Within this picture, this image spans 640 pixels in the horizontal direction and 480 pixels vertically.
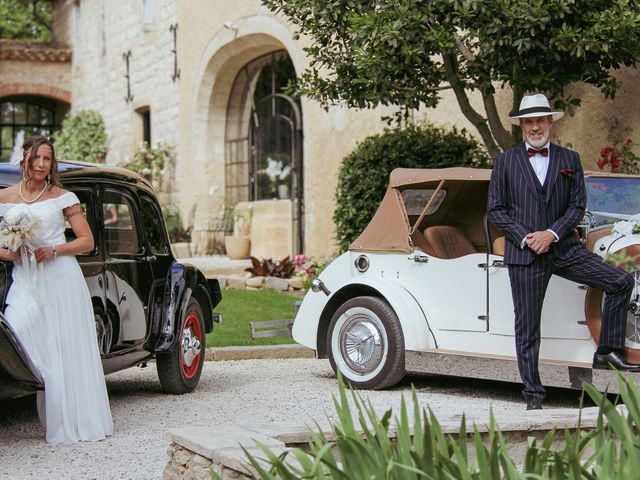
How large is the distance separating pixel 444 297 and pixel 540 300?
97 cm

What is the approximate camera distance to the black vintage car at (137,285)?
6289mm

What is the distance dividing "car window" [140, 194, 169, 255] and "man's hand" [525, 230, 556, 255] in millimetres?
2585

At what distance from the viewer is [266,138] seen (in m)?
18.4

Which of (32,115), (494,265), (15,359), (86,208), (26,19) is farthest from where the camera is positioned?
(26,19)

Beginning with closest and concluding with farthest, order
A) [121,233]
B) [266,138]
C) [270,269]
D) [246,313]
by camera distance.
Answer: [121,233] < [246,313] < [270,269] < [266,138]

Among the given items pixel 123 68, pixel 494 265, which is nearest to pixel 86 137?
pixel 123 68

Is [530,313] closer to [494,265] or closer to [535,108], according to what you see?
[494,265]

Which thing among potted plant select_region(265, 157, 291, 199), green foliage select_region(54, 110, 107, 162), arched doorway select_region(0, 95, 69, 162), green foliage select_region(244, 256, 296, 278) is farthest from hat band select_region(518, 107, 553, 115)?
arched doorway select_region(0, 95, 69, 162)

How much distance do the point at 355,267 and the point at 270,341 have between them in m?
2.27

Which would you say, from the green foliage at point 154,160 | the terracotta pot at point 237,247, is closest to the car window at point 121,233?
the terracotta pot at point 237,247

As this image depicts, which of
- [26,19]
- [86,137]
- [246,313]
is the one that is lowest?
[246,313]

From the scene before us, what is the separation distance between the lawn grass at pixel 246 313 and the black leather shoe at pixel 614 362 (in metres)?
3.76

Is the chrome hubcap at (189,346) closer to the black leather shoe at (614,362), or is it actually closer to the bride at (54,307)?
the bride at (54,307)

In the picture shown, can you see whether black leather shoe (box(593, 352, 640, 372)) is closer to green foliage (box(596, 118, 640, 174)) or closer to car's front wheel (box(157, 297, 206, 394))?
car's front wheel (box(157, 297, 206, 394))
